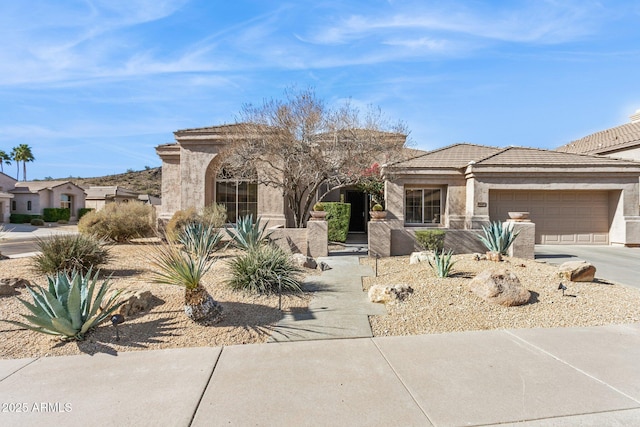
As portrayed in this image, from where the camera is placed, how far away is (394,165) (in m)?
15.3

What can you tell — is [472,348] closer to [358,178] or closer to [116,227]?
[358,178]

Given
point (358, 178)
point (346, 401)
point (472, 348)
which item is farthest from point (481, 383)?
point (358, 178)

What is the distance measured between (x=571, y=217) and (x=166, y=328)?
1737cm

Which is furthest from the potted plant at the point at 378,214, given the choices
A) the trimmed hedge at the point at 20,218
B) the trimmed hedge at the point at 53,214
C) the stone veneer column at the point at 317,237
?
the trimmed hedge at the point at 53,214

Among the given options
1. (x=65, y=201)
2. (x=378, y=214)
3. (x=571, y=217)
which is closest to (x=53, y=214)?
(x=65, y=201)

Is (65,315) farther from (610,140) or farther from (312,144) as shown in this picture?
(610,140)

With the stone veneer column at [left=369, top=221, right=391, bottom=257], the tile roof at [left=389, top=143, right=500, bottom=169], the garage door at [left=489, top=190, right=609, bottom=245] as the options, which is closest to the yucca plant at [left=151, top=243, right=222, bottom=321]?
the stone veneer column at [left=369, top=221, right=391, bottom=257]

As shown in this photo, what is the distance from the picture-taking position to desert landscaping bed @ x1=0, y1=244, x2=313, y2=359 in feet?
15.3

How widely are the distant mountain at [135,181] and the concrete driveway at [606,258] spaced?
201 ft

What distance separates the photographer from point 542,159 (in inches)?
623

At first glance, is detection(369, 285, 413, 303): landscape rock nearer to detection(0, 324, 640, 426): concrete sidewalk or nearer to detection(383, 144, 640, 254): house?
detection(0, 324, 640, 426): concrete sidewalk

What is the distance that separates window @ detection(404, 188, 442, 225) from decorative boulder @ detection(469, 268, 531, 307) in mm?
10363

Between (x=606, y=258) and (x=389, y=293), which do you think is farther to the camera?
(x=606, y=258)

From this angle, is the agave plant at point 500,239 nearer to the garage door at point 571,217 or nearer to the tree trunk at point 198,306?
the garage door at point 571,217
